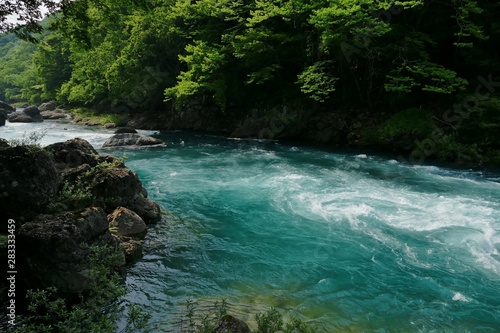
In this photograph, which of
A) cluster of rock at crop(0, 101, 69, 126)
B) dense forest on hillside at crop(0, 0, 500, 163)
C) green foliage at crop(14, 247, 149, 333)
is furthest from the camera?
cluster of rock at crop(0, 101, 69, 126)

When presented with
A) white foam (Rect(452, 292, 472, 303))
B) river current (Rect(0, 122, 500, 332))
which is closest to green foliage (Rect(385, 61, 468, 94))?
river current (Rect(0, 122, 500, 332))

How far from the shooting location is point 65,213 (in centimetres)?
631

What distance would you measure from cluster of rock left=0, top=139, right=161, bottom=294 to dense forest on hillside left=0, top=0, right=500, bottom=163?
3.29m

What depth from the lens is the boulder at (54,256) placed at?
5.38m

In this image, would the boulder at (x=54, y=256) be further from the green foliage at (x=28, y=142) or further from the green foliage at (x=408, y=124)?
the green foliage at (x=408, y=124)

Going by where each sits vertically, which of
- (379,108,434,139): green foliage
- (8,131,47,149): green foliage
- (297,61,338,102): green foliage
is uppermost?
(297,61,338,102): green foliage

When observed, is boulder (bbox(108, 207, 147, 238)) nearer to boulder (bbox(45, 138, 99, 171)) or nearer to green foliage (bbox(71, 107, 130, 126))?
boulder (bbox(45, 138, 99, 171))

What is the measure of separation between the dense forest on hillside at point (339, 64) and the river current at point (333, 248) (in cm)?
414

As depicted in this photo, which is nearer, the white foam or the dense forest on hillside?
the white foam

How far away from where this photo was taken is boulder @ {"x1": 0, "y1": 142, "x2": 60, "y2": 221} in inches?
246

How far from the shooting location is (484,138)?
16719 mm

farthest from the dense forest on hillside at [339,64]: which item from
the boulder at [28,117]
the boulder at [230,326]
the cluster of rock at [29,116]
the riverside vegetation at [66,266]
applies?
the cluster of rock at [29,116]

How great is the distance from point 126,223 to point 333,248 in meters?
5.03

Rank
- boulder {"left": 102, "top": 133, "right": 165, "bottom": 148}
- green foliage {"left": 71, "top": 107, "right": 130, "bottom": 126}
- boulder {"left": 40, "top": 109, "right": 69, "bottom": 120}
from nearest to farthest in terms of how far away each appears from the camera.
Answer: boulder {"left": 102, "top": 133, "right": 165, "bottom": 148} → green foliage {"left": 71, "top": 107, "right": 130, "bottom": 126} → boulder {"left": 40, "top": 109, "right": 69, "bottom": 120}
